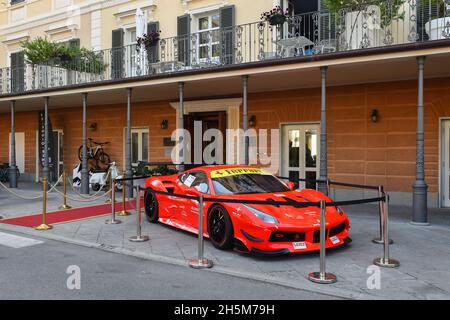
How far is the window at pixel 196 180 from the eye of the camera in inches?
280

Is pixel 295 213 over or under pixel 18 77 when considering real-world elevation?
under

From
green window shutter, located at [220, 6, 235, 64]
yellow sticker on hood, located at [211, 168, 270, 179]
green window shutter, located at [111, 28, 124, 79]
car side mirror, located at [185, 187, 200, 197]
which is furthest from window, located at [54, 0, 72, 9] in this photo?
yellow sticker on hood, located at [211, 168, 270, 179]

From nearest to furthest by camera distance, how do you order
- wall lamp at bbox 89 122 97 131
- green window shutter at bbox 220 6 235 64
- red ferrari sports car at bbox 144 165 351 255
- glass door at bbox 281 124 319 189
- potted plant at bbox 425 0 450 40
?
red ferrari sports car at bbox 144 165 351 255 → potted plant at bbox 425 0 450 40 → glass door at bbox 281 124 319 189 → green window shutter at bbox 220 6 235 64 → wall lamp at bbox 89 122 97 131

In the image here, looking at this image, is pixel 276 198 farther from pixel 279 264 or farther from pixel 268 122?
pixel 268 122

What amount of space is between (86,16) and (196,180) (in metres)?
12.7

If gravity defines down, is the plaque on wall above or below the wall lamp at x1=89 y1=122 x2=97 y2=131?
below

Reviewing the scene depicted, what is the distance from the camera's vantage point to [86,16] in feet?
56.2

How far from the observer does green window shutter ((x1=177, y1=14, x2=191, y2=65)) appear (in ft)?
44.6

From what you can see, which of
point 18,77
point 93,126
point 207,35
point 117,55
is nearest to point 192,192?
point 207,35

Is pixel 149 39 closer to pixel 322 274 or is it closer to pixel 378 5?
pixel 378 5

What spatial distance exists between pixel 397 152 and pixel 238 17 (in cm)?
644

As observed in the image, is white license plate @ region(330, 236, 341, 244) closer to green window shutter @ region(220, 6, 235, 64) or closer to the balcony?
the balcony

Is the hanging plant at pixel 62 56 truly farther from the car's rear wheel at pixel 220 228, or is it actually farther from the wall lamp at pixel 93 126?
the car's rear wheel at pixel 220 228

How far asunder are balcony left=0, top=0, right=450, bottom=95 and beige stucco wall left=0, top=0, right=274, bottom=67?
0.82 m
